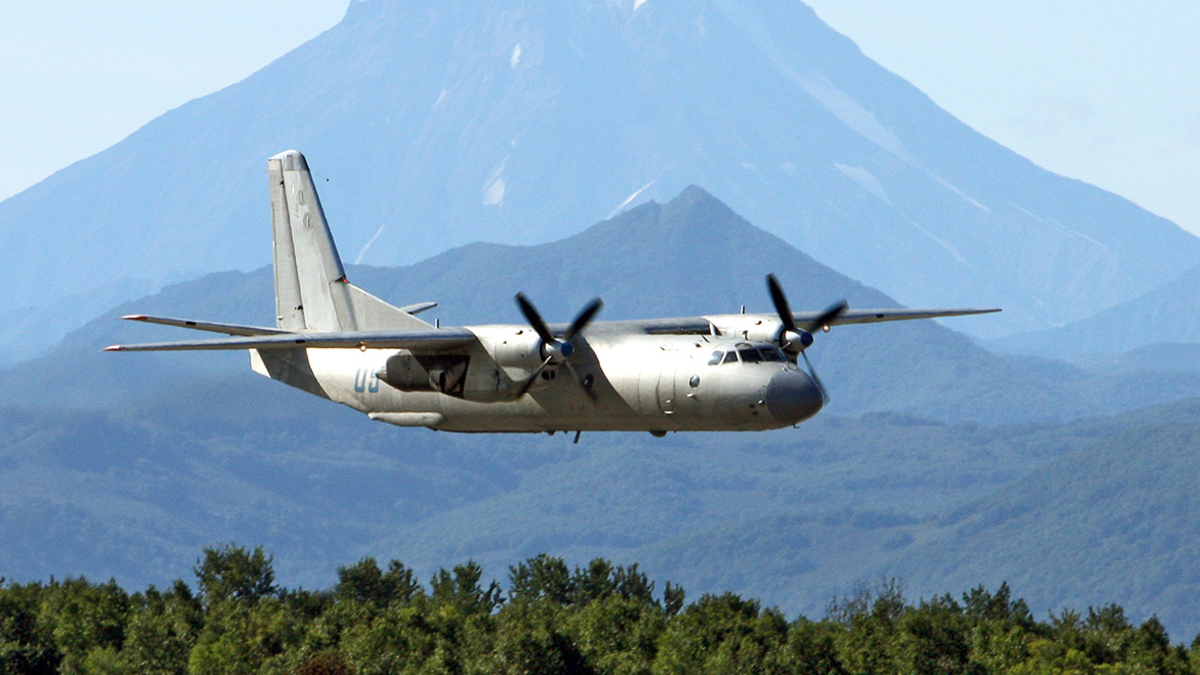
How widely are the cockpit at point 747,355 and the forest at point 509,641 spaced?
4507 centimetres

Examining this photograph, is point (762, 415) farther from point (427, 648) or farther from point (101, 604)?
point (101, 604)

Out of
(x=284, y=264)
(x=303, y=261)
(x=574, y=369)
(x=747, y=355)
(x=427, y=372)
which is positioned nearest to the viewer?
(x=747, y=355)

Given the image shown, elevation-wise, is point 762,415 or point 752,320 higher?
point 752,320

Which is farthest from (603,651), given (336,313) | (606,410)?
(606,410)

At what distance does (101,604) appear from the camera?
357 feet

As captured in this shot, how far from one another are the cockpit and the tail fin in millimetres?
16857

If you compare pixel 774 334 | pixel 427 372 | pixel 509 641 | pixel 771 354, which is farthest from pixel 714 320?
pixel 509 641

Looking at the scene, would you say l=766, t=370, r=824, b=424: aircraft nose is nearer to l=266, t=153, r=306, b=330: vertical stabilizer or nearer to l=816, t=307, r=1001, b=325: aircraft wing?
l=816, t=307, r=1001, b=325: aircraft wing

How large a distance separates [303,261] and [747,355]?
21110 mm

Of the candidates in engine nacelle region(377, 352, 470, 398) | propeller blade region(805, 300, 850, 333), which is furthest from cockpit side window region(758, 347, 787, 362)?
engine nacelle region(377, 352, 470, 398)

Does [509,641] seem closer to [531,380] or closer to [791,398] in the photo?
[531,380]

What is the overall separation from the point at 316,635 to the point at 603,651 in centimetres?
1759

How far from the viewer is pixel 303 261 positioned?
204 ft

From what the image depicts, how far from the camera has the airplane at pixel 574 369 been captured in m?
47.4
